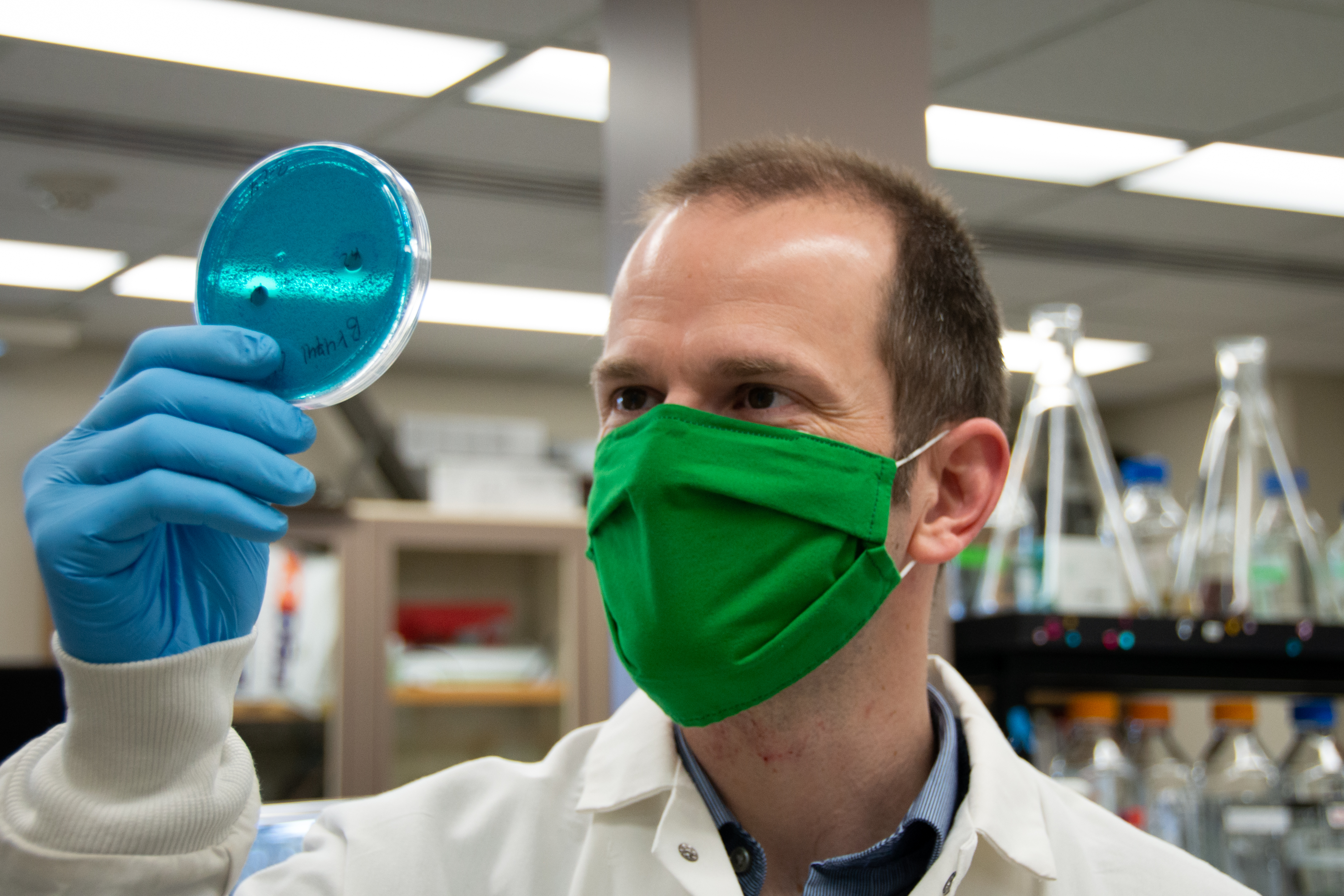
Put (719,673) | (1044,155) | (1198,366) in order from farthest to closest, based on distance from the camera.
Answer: (1198,366), (1044,155), (719,673)

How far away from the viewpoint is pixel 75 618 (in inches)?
35.0

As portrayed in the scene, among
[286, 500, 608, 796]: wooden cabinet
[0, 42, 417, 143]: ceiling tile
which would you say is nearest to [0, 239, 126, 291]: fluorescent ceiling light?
[0, 42, 417, 143]: ceiling tile

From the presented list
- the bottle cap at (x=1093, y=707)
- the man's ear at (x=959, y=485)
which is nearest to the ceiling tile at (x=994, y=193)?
the bottle cap at (x=1093, y=707)

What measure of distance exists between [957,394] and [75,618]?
858 mm

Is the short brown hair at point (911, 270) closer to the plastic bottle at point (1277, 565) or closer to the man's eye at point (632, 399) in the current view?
the man's eye at point (632, 399)

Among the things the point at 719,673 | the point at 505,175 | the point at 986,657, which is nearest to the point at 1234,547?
the point at 986,657

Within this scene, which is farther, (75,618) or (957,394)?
(957,394)

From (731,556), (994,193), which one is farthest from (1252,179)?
(731,556)

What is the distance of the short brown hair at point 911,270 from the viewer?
4.17 ft

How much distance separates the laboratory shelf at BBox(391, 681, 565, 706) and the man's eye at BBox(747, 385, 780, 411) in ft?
10.4

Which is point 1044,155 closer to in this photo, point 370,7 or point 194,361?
point 370,7

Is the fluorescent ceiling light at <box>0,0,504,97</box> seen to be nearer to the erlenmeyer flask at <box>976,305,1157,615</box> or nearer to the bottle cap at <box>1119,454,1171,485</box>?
the erlenmeyer flask at <box>976,305,1157,615</box>

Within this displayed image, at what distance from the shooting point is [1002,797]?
121cm

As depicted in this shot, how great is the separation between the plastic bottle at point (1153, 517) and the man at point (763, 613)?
887mm
